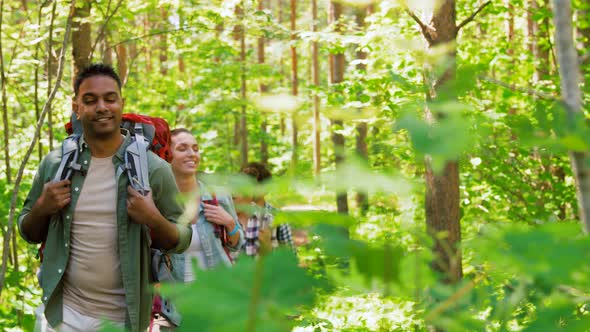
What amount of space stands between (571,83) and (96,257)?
2626 mm

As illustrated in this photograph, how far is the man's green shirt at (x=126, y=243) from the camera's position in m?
2.91

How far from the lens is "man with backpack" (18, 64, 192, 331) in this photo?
2.90 metres

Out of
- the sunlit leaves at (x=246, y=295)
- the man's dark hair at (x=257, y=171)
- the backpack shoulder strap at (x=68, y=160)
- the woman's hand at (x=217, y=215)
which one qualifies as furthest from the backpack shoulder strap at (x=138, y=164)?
the sunlit leaves at (x=246, y=295)

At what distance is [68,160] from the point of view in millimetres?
3014

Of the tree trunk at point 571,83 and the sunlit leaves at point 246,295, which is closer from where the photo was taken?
the sunlit leaves at point 246,295

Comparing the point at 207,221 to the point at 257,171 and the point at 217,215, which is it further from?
the point at 257,171

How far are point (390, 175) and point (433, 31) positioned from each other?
4.12m

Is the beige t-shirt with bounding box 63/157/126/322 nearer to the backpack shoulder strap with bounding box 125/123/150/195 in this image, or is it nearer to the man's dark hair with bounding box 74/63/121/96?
the backpack shoulder strap with bounding box 125/123/150/195

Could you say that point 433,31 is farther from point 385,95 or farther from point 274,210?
point 274,210

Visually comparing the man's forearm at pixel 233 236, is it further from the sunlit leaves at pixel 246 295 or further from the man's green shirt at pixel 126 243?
the sunlit leaves at pixel 246 295

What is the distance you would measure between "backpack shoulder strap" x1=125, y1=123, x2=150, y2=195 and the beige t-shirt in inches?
4.9

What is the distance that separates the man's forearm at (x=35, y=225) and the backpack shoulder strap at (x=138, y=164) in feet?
1.58

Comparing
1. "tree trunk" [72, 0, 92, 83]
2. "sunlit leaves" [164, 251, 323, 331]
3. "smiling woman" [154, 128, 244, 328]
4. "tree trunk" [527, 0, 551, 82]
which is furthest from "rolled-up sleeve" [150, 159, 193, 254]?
Result: "tree trunk" [527, 0, 551, 82]

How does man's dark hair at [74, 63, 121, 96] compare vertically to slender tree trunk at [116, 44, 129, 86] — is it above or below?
below
